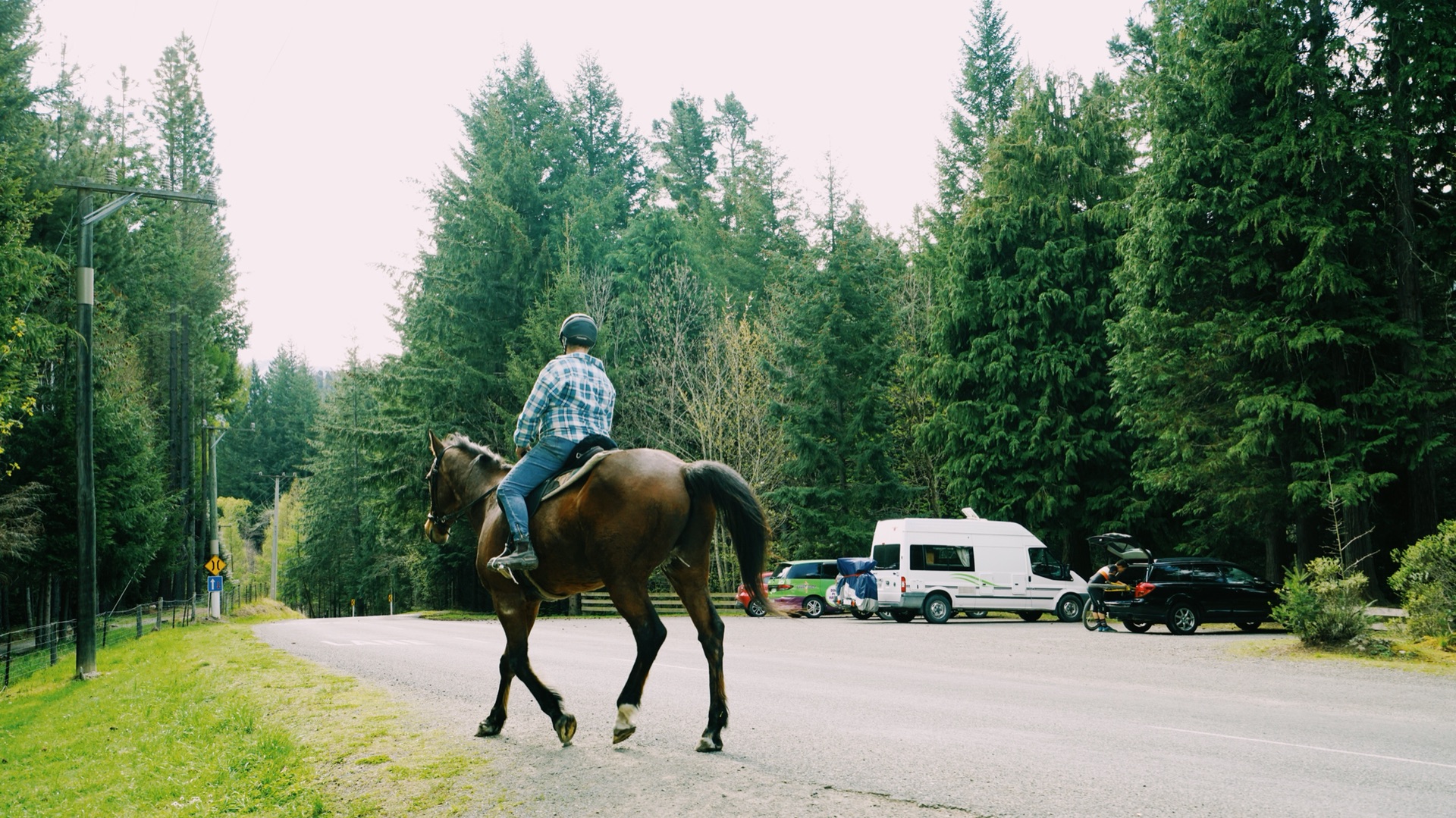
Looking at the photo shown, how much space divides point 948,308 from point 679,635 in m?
18.0

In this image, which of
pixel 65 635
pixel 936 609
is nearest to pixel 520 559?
pixel 936 609

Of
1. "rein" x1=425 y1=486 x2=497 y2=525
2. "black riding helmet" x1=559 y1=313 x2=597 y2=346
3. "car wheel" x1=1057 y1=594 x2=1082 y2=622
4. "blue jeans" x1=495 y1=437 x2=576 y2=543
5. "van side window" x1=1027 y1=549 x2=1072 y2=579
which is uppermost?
"black riding helmet" x1=559 y1=313 x2=597 y2=346

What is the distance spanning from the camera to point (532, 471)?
712 centimetres

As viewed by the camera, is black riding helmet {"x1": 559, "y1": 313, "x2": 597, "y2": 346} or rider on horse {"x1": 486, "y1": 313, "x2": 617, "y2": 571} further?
black riding helmet {"x1": 559, "y1": 313, "x2": 597, "y2": 346}

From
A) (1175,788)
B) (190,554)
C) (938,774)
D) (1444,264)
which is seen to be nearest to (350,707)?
(938,774)

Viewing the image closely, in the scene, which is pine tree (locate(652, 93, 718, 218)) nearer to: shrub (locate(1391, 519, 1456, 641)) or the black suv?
the black suv

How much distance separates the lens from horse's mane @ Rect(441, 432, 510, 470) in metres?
8.17

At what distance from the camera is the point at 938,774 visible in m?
5.99

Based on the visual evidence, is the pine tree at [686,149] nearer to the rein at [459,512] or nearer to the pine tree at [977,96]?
the pine tree at [977,96]

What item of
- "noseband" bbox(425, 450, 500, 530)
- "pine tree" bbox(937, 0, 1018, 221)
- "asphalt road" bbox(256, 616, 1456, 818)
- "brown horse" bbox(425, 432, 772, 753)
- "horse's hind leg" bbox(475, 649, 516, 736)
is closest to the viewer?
"asphalt road" bbox(256, 616, 1456, 818)

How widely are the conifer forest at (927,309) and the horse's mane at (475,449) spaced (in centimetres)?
1431

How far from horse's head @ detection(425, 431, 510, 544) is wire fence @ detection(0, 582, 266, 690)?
52.6 ft

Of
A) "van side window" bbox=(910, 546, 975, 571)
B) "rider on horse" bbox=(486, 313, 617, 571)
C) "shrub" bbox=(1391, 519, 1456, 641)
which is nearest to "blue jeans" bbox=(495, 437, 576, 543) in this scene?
"rider on horse" bbox=(486, 313, 617, 571)

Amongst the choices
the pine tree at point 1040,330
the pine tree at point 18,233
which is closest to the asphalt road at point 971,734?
the pine tree at point 18,233
